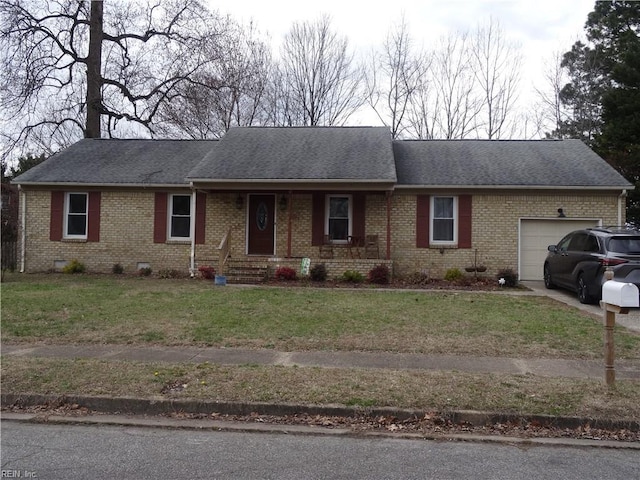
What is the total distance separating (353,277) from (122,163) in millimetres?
9643

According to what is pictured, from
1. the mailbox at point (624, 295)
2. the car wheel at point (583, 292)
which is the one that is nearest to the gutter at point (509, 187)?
the car wheel at point (583, 292)

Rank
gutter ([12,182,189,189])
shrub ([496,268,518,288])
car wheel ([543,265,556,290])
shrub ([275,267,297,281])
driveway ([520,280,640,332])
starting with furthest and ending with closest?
1. gutter ([12,182,189,189])
2. shrub ([275,267,297,281])
3. shrub ([496,268,518,288])
4. car wheel ([543,265,556,290])
5. driveway ([520,280,640,332])

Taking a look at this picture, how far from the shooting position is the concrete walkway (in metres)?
6.22

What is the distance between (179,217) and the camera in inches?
675

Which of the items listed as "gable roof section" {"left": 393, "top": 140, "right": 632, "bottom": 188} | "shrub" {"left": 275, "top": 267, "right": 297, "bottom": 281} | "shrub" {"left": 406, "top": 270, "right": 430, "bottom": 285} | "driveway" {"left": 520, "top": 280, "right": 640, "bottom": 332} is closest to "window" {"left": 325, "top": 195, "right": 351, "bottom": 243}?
"gable roof section" {"left": 393, "top": 140, "right": 632, "bottom": 188}

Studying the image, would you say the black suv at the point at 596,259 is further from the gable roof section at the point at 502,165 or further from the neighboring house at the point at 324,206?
the gable roof section at the point at 502,165

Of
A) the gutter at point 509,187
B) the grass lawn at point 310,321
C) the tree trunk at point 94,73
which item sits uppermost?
the tree trunk at point 94,73

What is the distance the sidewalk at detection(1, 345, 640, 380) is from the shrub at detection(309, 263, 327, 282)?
26.0ft

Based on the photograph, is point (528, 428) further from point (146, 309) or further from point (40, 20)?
point (40, 20)

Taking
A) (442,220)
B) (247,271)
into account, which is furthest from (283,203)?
(442,220)

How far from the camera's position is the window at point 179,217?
17094 millimetres

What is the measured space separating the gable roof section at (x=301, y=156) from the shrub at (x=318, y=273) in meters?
2.62

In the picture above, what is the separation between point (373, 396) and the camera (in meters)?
5.19

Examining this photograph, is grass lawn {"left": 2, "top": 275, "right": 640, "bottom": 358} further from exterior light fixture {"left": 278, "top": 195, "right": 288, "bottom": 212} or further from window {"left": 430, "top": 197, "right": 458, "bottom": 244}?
exterior light fixture {"left": 278, "top": 195, "right": 288, "bottom": 212}
